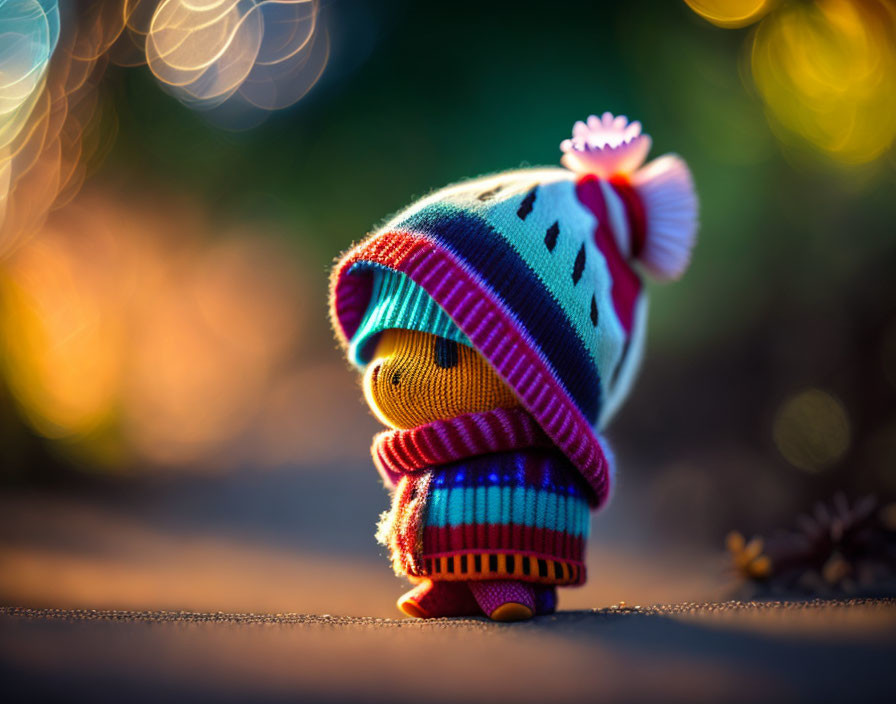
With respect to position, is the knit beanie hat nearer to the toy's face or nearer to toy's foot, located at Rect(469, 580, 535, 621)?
the toy's face

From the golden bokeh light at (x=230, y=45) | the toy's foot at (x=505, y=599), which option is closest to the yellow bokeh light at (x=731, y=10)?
the golden bokeh light at (x=230, y=45)

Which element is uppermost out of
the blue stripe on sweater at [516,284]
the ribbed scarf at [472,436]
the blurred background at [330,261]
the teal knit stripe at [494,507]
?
the blurred background at [330,261]

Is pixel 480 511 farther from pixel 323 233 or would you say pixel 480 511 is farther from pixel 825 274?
pixel 323 233

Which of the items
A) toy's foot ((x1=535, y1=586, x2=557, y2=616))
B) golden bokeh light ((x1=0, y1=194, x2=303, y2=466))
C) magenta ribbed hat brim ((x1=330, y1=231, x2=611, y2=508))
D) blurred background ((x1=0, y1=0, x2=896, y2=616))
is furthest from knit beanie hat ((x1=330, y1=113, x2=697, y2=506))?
golden bokeh light ((x1=0, y1=194, x2=303, y2=466))

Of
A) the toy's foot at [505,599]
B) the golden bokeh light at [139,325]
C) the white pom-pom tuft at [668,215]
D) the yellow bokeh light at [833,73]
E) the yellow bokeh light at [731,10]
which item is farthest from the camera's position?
the golden bokeh light at [139,325]

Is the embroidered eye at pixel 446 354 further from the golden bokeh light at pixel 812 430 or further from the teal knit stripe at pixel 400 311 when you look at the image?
the golden bokeh light at pixel 812 430

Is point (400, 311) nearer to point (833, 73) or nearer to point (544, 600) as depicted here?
point (544, 600)

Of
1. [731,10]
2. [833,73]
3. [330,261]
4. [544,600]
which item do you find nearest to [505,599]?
[544,600]

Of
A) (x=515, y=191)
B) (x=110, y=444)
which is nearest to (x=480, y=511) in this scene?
(x=515, y=191)
